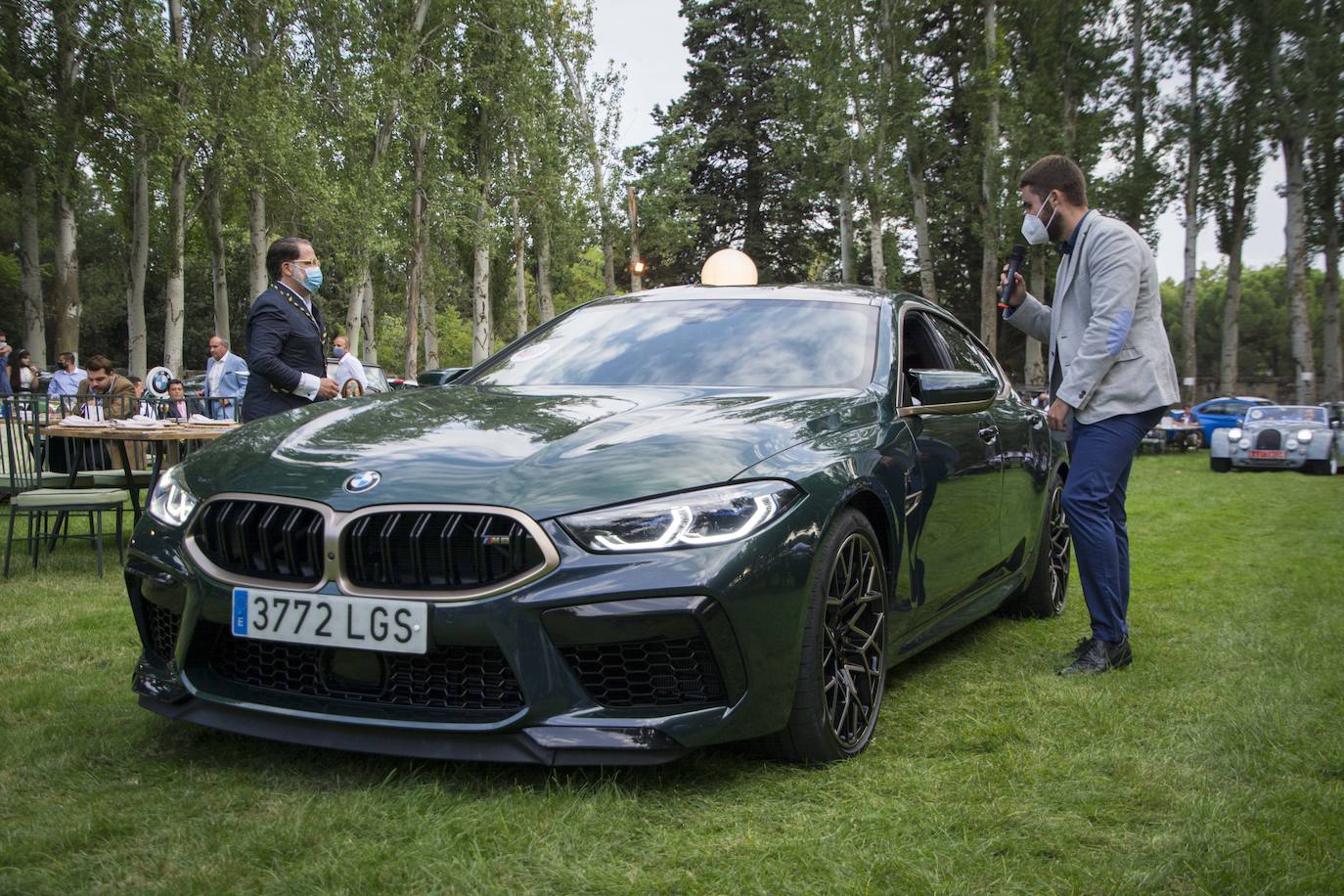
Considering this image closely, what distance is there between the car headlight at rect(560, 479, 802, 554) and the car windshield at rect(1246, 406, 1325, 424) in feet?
74.0

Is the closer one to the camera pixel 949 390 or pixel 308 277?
pixel 949 390

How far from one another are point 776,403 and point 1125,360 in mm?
1777

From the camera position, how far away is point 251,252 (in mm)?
27531

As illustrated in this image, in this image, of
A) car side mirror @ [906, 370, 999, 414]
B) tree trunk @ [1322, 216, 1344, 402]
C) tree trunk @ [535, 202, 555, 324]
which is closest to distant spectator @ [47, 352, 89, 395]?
car side mirror @ [906, 370, 999, 414]

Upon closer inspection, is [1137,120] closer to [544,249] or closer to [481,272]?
[544,249]

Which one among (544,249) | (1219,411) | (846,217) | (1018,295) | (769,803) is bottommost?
(769,803)

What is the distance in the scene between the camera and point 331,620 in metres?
2.82

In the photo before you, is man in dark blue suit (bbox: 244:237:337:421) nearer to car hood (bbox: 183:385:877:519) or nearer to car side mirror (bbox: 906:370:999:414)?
car hood (bbox: 183:385:877:519)

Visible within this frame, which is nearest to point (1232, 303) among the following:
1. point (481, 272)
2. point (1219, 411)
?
point (1219, 411)

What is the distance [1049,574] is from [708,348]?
8.01 ft

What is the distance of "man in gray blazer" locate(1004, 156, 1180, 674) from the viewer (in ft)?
14.8

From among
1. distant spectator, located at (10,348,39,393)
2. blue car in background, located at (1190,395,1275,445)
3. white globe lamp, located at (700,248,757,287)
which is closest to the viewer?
white globe lamp, located at (700,248,757,287)

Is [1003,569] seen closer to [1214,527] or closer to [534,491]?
[534,491]

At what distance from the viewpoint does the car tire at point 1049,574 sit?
5559 mm
